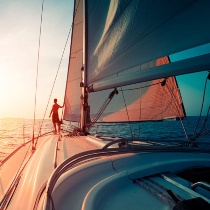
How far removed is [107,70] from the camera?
3660mm

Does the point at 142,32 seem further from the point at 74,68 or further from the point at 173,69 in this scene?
the point at 74,68

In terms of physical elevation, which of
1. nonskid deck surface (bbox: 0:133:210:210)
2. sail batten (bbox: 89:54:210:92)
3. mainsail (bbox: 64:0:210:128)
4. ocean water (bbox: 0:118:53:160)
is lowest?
ocean water (bbox: 0:118:53:160)

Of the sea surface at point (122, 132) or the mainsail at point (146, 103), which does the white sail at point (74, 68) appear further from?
the mainsail at point (146, 103)

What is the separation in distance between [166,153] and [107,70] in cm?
170

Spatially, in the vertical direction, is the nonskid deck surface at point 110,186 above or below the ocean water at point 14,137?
above

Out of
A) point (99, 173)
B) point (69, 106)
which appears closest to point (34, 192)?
point (99, 173)

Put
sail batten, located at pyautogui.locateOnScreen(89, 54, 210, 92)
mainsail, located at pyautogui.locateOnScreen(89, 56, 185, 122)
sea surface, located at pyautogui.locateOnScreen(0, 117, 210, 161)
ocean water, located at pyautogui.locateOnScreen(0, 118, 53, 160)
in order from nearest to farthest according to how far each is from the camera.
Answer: sail batten, located at pyautogui.locateOnScreen(89, 54, 210, 92), sea surface, located at pyautogui.locateOnScreen(0, 117, 210, 161), mainsail, located at pyautogui.locateOnScreen(89, 56, 185, 122), ocean water, located at pyautogui.locateOnScreen(0, 118, 53, 160)

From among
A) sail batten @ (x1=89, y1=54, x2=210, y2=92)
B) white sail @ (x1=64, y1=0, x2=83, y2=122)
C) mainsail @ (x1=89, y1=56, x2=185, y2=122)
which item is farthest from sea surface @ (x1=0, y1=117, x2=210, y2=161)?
sail batten @ (x1=89, y1=54, x2=210, y2=92)

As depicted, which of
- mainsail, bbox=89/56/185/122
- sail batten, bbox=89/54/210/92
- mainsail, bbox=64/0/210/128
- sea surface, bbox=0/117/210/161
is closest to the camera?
sail batten, bbox=89/54/210/92

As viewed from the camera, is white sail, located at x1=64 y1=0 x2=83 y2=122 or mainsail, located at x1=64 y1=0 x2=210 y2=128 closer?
mainsail, located at x1=64 y1=0 x2=210 y2=128

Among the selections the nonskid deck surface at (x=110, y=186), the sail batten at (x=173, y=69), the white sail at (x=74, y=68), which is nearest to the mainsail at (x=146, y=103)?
the white sail at (x=74, y=68)

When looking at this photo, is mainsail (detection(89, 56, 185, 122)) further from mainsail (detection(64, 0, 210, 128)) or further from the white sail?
the white sail

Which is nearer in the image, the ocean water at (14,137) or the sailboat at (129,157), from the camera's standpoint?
the sailboat at (129,157)

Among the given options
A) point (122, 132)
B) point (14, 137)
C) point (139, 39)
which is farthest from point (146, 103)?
point (122, 132)
